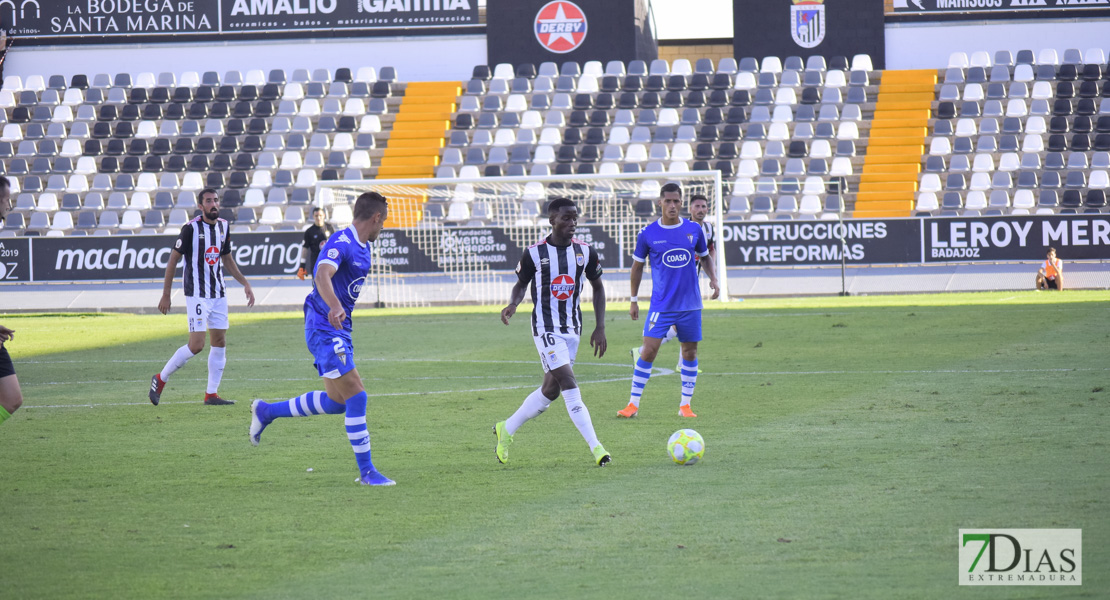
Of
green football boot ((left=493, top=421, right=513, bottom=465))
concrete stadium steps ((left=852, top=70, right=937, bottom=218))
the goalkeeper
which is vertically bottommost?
green football boot ((left=493, top=421, right=513, bottom=465))

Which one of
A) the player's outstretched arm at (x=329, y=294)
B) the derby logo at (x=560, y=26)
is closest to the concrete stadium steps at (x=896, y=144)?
the derby logo at (x=560, y=26)

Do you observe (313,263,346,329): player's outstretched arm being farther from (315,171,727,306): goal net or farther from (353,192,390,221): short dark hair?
(315,171,727,306): goal net

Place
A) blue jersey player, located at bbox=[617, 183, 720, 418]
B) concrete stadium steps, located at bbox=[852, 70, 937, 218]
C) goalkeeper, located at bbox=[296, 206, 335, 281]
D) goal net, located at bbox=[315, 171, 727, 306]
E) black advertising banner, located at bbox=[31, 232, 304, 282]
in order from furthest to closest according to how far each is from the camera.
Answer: concrete stadium steps, located at bbox=[852, 70, 937, 218] → black advertising banner, located at bbox=[31, 232, 304, 282] → goal net, located at bbox=[315, 171, 727, 306] → goalkeeper, located at bbox=[296, 206, 335, 281] → blue jersey player, located at bbox=[617, 183, 720, 418]

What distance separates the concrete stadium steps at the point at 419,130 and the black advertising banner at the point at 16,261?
1000 cm

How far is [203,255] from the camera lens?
11781 mm

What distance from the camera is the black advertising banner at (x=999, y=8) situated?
36.3 m

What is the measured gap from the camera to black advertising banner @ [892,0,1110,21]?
36.3 m

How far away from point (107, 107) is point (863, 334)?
92.2 ft

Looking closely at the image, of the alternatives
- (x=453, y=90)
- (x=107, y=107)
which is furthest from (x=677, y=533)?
(x=107, y=107)

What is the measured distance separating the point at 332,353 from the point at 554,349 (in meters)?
1.52

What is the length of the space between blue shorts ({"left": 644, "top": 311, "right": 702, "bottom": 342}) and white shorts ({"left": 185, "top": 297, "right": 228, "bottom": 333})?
14.1 ft

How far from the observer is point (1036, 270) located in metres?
27.4

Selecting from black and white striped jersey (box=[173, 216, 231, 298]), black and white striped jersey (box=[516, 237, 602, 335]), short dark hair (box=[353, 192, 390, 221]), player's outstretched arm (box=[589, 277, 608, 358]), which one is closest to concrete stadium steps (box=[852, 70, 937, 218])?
black and white striped jersey (box=[173, 216, 231, 298])

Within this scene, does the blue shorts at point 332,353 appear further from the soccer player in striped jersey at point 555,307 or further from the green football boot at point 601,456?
the green football boot at point 601,456
